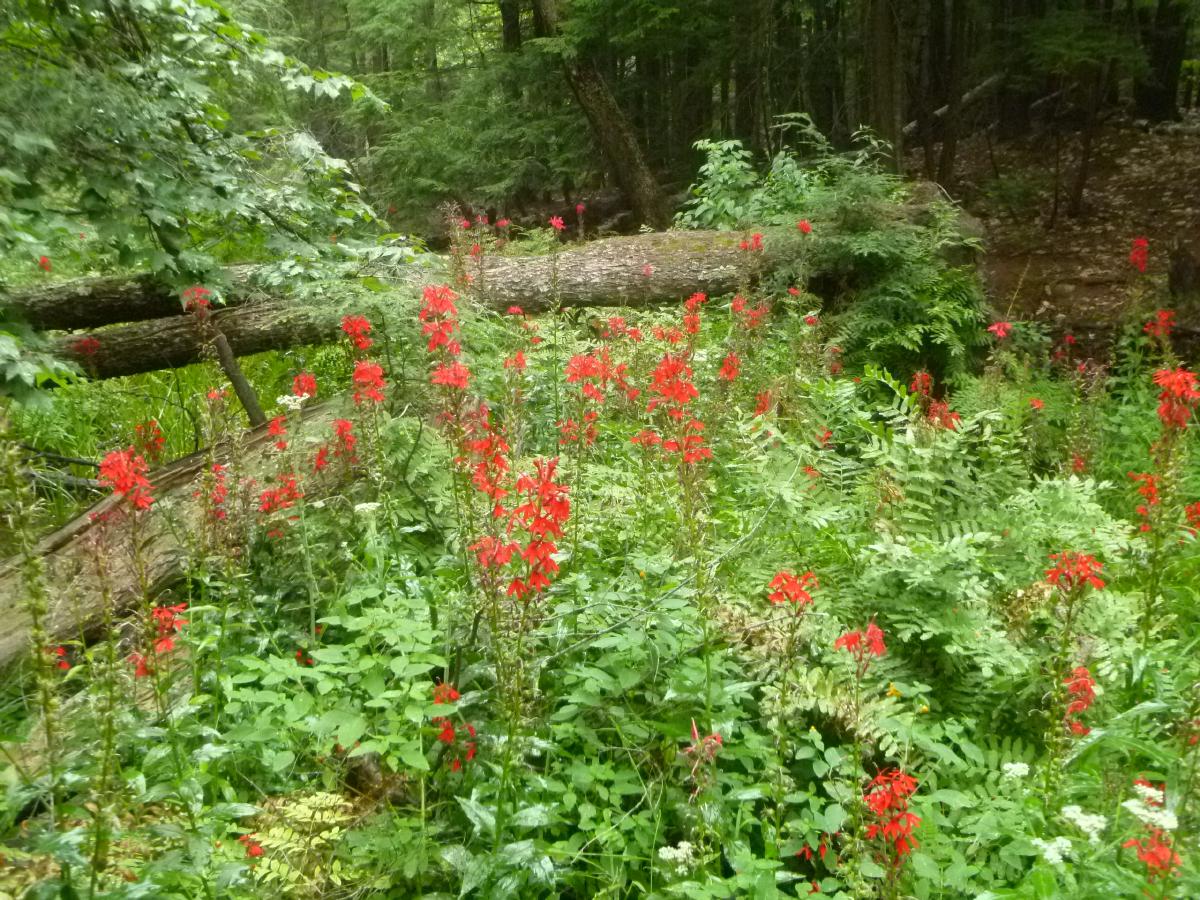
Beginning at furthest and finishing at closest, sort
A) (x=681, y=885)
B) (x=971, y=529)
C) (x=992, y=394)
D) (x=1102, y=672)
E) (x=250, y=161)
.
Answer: (x=992, y=394)
(x=250, y=161)
(x=971, y=529)
(x=1102, y=672)
(x=681, y=885)

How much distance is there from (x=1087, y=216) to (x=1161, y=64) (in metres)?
4.91

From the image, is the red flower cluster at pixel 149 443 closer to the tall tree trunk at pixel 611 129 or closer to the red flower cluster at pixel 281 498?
the red flower cluster at pixel 281 498

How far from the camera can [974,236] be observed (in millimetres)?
7992

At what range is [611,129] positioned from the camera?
37.9ft

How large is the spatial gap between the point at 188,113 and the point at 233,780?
302 cm

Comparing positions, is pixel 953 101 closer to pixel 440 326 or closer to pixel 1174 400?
pixel 1174 400

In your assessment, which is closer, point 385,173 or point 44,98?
point 44,98

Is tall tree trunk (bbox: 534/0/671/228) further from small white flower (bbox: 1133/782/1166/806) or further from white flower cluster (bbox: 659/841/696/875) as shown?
small white flower (bbox: 1133/782/1166/806)

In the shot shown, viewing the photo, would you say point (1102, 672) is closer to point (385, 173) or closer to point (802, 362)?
point (802, 362)

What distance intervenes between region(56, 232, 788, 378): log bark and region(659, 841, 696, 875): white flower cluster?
13.1ft

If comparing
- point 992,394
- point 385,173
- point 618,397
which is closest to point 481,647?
point 618,397

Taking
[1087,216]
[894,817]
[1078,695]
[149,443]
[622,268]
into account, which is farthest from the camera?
[1087,216]

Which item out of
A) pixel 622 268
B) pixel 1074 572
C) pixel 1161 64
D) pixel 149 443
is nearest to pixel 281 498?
pixel 149 443

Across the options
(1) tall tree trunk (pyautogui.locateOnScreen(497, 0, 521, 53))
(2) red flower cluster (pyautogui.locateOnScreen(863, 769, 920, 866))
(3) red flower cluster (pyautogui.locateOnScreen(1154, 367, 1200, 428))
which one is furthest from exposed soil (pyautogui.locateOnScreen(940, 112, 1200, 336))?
(1) tall tree trunk (pyautogui.locateOnScreen(497, 0, 521, 53))
